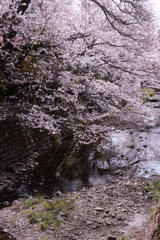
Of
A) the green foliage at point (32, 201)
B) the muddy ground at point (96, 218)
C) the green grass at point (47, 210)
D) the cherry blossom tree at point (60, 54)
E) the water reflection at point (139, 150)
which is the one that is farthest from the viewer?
the water reflection at point (139, 150)

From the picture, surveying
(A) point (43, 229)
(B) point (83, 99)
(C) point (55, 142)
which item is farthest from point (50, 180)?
(B) point (83, 99)

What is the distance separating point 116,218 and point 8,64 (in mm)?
5847

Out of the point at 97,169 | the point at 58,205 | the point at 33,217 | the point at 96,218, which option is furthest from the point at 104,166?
the point at 33,217

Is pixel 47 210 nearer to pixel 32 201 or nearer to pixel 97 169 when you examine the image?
pixel 32 201

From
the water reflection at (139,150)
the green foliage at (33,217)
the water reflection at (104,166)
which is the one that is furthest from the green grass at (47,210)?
the water reflection at (139,150)

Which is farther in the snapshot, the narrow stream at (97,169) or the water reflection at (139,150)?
the water reflection at (139,150)

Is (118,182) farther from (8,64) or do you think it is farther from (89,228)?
(8,64)

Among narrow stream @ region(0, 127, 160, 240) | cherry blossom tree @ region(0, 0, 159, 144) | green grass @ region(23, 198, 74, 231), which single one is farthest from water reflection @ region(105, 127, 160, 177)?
green grass @ region(23, 198, 74, 231)

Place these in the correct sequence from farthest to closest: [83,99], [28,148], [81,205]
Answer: [83,99], [28,148], [81,205]

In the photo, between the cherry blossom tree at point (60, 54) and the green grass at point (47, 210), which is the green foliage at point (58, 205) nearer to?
the green grass at point (47, 210)

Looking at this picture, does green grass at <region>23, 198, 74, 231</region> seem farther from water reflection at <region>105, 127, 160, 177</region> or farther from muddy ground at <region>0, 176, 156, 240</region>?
water reflection at <region>105, 127, 160, 177</region>

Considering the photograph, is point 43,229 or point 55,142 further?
point 55,142

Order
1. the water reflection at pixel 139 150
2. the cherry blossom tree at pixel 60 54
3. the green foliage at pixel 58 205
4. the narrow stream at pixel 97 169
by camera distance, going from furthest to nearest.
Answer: the water reflection at pixel 139 150
the cherry blossom tree at pixel 60 54
the narrow stream at pixel 97 169
the green foliage at pixel 58 205

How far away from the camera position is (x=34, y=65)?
29.1ft
